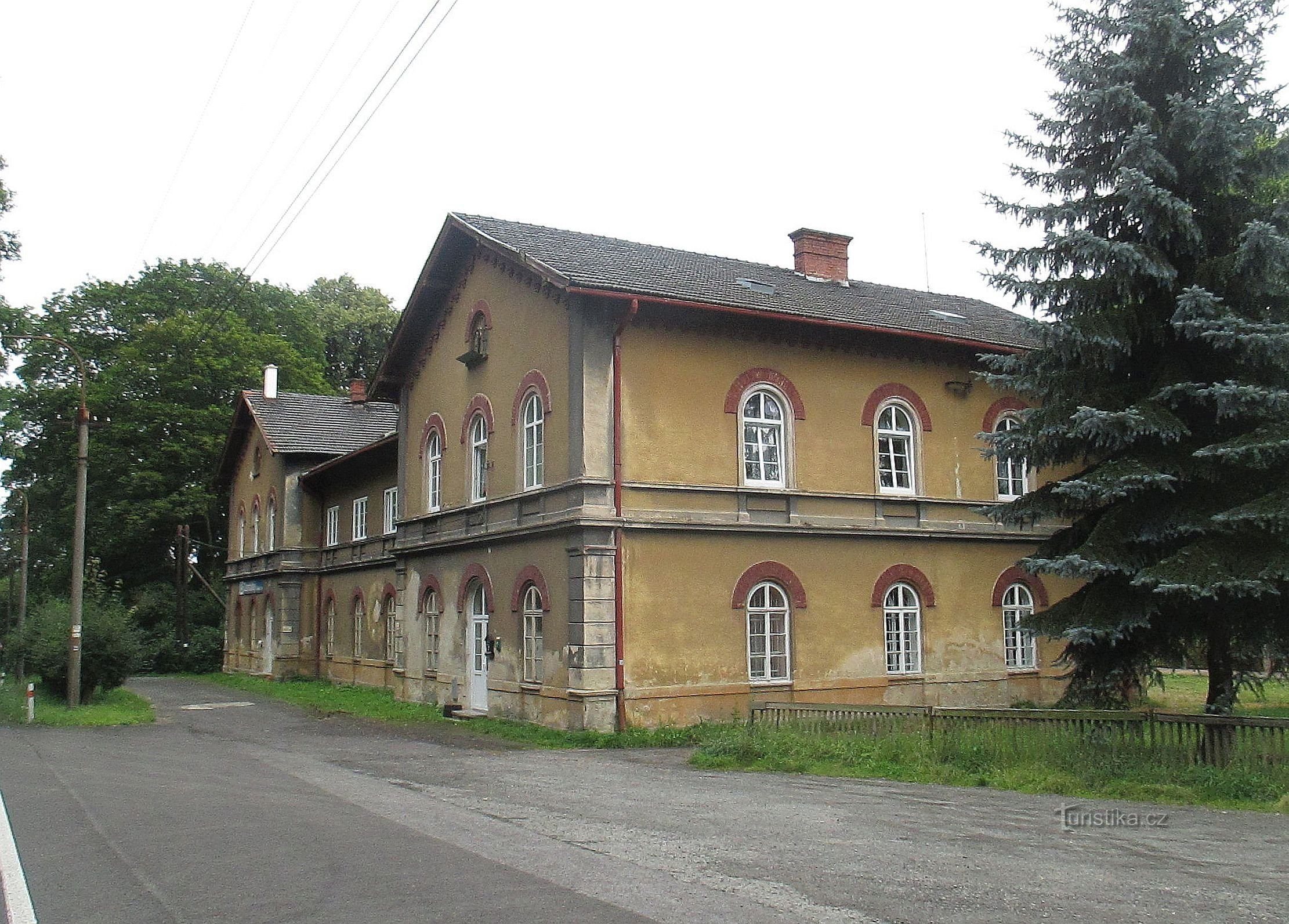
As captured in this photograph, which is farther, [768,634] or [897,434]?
[897,434]

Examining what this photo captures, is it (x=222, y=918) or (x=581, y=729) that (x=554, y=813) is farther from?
(x=581, y=729)

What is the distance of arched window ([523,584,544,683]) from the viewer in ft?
60.9

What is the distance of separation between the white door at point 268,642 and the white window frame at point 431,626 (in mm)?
13316

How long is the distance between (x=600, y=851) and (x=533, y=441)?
11528mm

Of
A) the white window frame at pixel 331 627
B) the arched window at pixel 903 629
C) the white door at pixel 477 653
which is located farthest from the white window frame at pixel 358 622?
the arched window at pixel 903 629

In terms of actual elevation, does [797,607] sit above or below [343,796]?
above

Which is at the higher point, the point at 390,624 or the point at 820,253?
the point at 820,253

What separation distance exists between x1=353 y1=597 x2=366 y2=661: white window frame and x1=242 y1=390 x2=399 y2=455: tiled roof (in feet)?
18.7

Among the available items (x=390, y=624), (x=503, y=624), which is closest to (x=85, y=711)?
(x=503, y=624)

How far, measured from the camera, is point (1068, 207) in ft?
44.5

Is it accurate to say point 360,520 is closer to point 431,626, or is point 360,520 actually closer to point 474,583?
point 431,626

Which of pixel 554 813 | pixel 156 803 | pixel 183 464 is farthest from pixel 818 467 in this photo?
pixel 183 464

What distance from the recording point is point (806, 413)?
19.5 m

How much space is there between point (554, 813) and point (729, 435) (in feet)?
30.7
